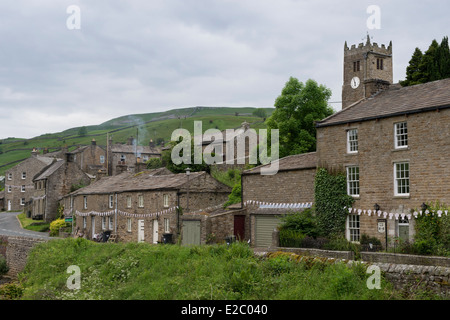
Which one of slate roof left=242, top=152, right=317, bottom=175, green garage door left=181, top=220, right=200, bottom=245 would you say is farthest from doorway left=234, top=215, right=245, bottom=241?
slate roof left=242, top=152, right=317, bottom=175

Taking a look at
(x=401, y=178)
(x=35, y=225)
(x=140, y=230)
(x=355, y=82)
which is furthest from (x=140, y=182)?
(x=355, y=82)

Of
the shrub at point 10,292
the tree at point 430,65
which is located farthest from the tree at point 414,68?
the shrub at point 10,292

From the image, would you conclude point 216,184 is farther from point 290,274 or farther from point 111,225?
point 290,274

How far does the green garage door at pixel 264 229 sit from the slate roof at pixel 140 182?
713cm

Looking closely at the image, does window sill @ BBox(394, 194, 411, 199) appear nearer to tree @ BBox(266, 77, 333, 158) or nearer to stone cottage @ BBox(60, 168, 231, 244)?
stone cottage @ BBox(60, 168, 231, 244)

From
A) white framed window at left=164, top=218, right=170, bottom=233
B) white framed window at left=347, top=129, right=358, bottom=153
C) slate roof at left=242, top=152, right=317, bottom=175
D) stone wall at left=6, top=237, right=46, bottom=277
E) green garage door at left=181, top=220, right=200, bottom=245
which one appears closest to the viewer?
white framed window at left=347, top=129, right=358, bottom=153

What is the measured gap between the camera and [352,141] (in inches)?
1054

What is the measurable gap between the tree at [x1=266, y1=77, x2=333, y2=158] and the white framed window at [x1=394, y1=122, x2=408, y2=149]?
22246 millimetres

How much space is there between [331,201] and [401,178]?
13.6ft

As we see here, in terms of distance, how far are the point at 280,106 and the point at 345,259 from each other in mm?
35388

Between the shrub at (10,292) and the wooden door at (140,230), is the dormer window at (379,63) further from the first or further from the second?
the shrub at (10,292)

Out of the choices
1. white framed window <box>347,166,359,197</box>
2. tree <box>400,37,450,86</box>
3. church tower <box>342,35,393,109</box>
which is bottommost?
white framed window <box>347,166,359,197</box>

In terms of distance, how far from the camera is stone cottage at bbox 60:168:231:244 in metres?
33.4

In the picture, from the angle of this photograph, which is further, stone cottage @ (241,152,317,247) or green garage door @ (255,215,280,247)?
green garage door @ (255,215,280,247)
